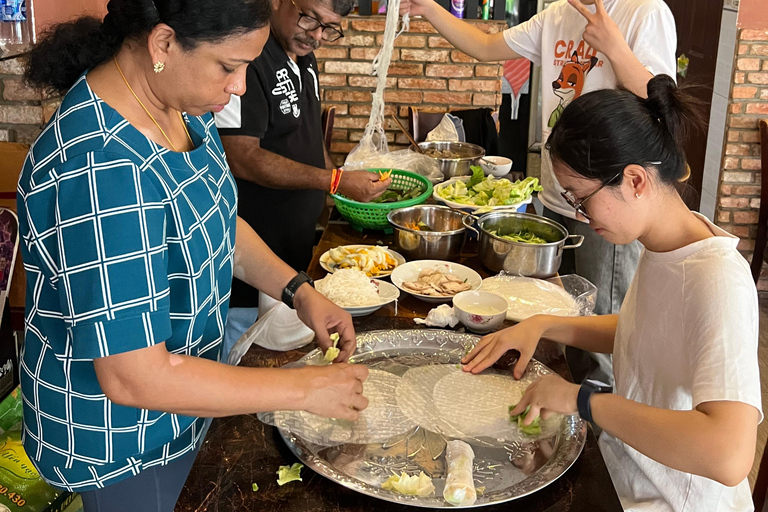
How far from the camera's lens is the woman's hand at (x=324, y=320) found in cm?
172

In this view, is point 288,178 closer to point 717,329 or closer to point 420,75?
point 717,329

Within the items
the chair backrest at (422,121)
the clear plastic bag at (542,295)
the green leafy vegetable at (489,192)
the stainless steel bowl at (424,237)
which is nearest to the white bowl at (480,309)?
the clear plastic bag at (542,295)

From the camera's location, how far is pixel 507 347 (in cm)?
171

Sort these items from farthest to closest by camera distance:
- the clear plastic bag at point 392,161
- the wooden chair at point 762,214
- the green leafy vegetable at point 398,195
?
the wooden chair at point 762,214 → the clear plastic bag at point 392,161 → the green leafy vegetable at point 398,195

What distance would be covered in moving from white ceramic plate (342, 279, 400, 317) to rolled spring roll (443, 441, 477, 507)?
649 millimetres

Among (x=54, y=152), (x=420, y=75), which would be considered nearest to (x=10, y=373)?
(x=54, y=152)

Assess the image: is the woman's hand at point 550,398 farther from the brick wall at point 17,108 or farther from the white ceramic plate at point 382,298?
the brick wall at point 17,108

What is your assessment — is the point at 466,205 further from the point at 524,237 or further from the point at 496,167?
the point at 496,167

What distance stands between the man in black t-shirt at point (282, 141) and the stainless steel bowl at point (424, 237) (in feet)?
0.47

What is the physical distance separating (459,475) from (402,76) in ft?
12.7

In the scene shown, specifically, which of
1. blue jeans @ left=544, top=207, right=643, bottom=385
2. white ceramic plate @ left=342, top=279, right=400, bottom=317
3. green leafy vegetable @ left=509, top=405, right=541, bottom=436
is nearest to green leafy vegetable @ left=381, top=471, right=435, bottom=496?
green leafy vegetable @ left=509, top=405, right=541, bottom=436

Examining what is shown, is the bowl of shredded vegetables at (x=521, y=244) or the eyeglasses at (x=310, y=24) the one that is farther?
the eyeglasses at (x=310, y=24)

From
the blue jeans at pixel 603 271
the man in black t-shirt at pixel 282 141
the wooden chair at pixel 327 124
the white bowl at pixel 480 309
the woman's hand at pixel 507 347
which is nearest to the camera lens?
the woman's hand at pixel 507 347

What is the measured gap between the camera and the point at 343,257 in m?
2.36
